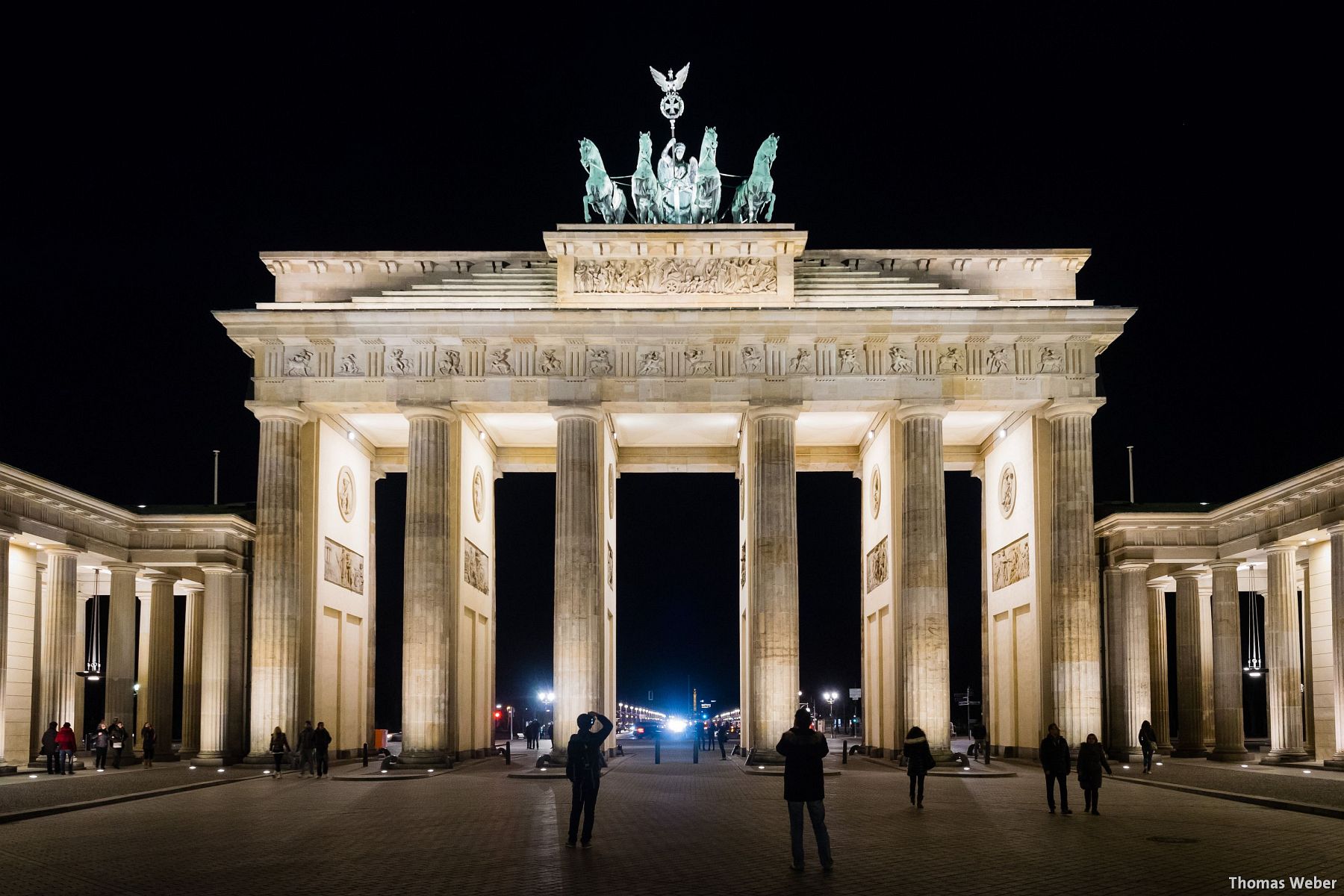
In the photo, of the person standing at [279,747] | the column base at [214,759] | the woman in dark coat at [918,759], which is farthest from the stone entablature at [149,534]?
the woman in dark coat at [918,759]

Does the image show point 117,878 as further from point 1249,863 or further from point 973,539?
point 973,539

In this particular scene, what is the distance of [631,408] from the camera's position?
40312 mm

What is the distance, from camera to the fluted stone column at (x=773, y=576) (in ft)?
125

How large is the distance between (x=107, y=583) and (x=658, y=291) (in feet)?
85.8

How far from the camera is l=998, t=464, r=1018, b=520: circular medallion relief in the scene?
142ft

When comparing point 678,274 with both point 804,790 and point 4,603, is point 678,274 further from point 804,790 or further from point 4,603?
point 804,790

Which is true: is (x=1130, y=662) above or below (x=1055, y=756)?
above

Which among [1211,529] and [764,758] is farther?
[1211,529]

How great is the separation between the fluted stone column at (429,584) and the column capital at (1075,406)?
18092 mm

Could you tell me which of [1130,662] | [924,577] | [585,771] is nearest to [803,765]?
[585,771]

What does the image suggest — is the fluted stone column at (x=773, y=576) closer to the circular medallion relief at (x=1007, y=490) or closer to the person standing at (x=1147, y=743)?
the circular medallion relief at (x=1007, y=490)

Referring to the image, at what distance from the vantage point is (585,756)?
1880 centimetres

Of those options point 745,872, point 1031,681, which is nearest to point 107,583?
point 1031,681

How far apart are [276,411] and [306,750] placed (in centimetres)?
1016
